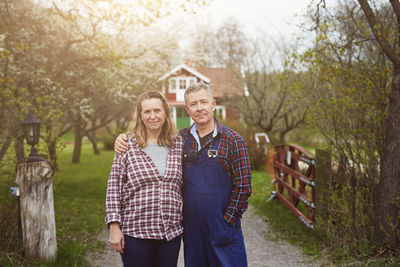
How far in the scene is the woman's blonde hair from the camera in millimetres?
2762

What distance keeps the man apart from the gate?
305 cm

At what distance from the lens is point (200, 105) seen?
2.77 metres

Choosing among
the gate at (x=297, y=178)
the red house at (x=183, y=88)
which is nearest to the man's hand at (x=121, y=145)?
the gate at (x=297, y=178)

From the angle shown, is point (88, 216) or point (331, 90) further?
point (88, 216)

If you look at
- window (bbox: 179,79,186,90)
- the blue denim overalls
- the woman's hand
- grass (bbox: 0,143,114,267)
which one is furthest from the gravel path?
window (bbox: 179,79,186,90)

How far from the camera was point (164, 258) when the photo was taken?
267 centimetres

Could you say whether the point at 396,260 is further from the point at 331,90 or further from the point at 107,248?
the point at 107,248

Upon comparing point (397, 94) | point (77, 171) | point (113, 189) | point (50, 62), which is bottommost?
point (77, 171)

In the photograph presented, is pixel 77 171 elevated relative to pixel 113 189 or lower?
lower

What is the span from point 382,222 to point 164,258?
285 centimetres

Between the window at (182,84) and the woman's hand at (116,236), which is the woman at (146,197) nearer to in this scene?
the woman's hand at (116,236)

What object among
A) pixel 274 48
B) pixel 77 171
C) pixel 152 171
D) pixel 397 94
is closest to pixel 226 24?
pixel 274 48

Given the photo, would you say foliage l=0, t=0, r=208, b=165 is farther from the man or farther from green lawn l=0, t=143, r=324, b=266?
the man

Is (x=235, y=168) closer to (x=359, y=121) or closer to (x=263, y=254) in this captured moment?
(x=359, y=121)
